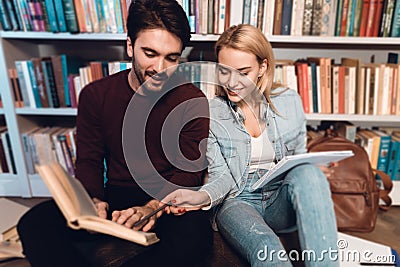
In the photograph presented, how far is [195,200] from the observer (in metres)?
0.78

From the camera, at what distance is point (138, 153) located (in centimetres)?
87

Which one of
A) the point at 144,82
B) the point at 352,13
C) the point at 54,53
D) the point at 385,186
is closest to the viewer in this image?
the point at 144,82

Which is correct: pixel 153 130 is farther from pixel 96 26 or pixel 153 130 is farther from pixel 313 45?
pixel 313 45

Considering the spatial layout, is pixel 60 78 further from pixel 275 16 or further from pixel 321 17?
pixel 321 17

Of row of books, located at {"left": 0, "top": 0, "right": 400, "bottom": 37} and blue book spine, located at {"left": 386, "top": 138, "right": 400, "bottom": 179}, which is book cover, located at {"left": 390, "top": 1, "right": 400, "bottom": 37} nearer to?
row of books, located at {"left": 0, "top": 0, "right": 400, "bottom": 37}

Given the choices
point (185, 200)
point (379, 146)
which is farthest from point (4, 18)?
point (379, 146)

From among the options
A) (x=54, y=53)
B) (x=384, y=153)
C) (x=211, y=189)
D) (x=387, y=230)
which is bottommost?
(x=387, y=230)

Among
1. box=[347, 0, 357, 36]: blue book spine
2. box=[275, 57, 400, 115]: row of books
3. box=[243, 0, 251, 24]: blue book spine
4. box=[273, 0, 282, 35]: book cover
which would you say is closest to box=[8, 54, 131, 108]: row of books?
box=[243, 0, 251, 24]: blue book spine

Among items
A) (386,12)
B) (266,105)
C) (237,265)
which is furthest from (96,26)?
(386,12)

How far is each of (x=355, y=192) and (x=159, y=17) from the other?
102cm

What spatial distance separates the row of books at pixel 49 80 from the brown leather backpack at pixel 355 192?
1061mm

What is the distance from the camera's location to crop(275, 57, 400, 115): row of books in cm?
129

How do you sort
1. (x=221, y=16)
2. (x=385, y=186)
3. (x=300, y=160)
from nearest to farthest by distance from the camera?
(x=300, y=160), (x=221, y=16), (x=385, y=186)

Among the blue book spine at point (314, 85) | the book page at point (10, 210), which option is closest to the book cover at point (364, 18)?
the blue book spine at point (314, 85)
